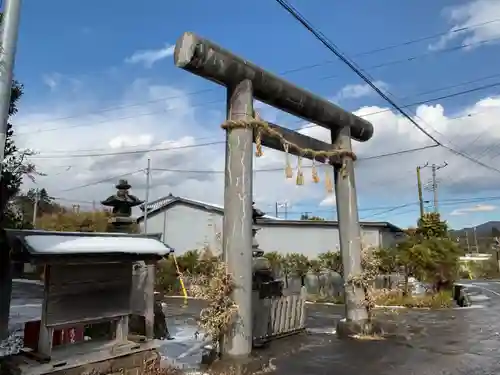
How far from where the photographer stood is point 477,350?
29.6 ft

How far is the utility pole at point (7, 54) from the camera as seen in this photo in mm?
4416

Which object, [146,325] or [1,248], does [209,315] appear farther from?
[1,248]

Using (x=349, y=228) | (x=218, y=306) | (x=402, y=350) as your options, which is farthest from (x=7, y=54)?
(x=402, y=350)

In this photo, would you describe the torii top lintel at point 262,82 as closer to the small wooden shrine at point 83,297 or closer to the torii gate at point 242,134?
the torii gate at point 242,134

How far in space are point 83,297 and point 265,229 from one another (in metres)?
25.4

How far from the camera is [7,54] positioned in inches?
179

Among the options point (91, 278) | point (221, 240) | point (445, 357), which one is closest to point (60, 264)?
point (91, 278)

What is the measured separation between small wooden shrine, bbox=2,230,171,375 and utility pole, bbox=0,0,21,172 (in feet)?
4.96

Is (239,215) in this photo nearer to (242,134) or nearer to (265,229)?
(242,134)

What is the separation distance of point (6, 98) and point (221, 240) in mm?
4405

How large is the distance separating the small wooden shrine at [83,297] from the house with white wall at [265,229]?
69.7 ft

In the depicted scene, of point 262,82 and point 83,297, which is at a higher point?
point 262,82

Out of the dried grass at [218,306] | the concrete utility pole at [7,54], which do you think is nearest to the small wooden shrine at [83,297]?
the dried grass at [218,306]

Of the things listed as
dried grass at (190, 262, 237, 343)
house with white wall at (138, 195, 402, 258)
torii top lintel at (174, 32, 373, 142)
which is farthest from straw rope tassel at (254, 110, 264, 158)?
house with white wall at (138, 195, 402, 258)
